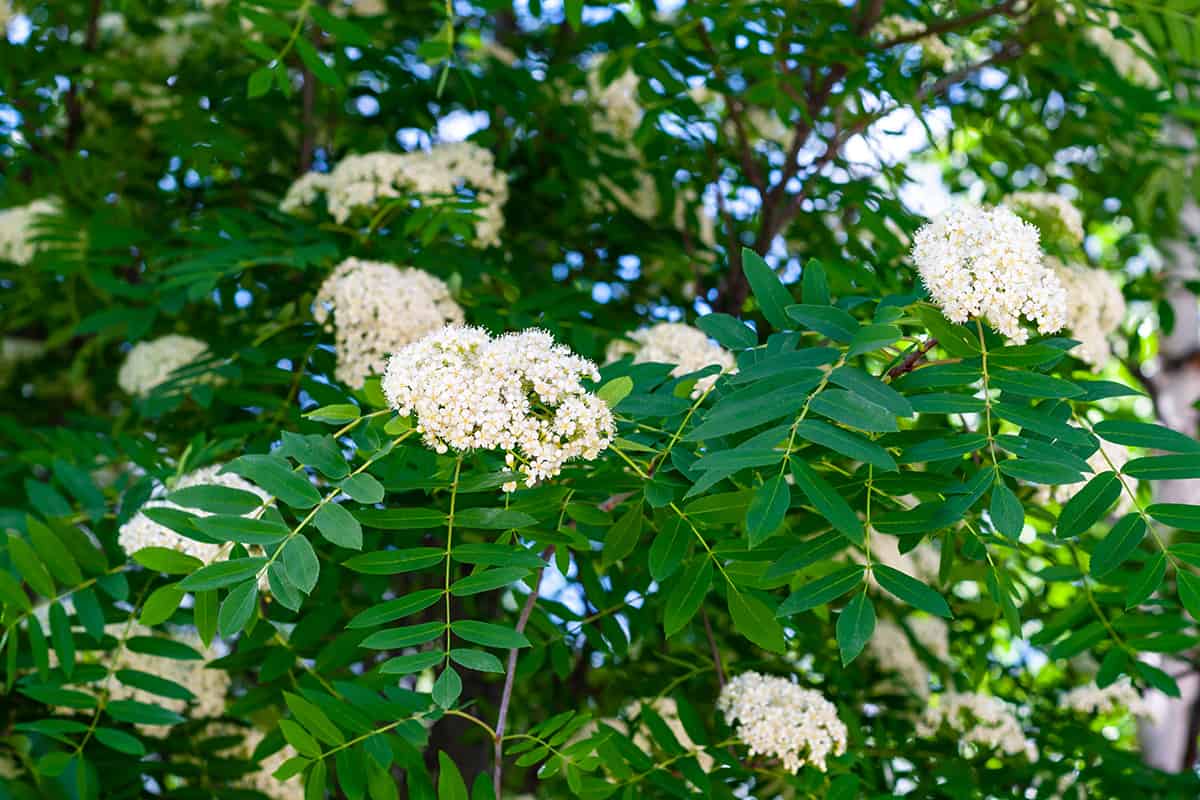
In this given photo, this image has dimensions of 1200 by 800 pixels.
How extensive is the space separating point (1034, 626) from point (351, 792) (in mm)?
2566

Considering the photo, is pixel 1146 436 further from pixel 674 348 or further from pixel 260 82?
pixel 260 82

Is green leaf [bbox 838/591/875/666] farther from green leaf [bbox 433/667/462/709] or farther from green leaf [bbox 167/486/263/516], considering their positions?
green leaf [bbox 167/486/263/516]

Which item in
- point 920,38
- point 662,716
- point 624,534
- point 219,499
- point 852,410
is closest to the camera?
point 852,410

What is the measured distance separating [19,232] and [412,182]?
121 cm

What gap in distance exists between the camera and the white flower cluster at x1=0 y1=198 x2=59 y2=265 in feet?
11.2

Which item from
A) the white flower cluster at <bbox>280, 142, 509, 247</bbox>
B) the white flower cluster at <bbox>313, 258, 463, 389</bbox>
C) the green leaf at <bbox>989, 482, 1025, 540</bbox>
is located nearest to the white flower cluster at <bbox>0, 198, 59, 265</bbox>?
the white flower cluster at <bbox>280, 142, 509, 247</bbox>

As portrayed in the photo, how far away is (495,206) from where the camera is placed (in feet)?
10.8

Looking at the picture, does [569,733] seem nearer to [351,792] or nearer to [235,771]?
[351,792]

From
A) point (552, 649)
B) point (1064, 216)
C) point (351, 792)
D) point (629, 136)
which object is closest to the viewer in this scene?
point (351, 792)

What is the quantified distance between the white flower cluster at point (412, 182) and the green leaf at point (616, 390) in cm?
110

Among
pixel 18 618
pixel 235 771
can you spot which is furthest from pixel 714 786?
pixel 18 618

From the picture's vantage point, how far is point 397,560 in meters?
1.77

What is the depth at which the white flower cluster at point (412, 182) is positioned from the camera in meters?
2.98

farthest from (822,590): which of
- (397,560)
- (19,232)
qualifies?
(19,232)
